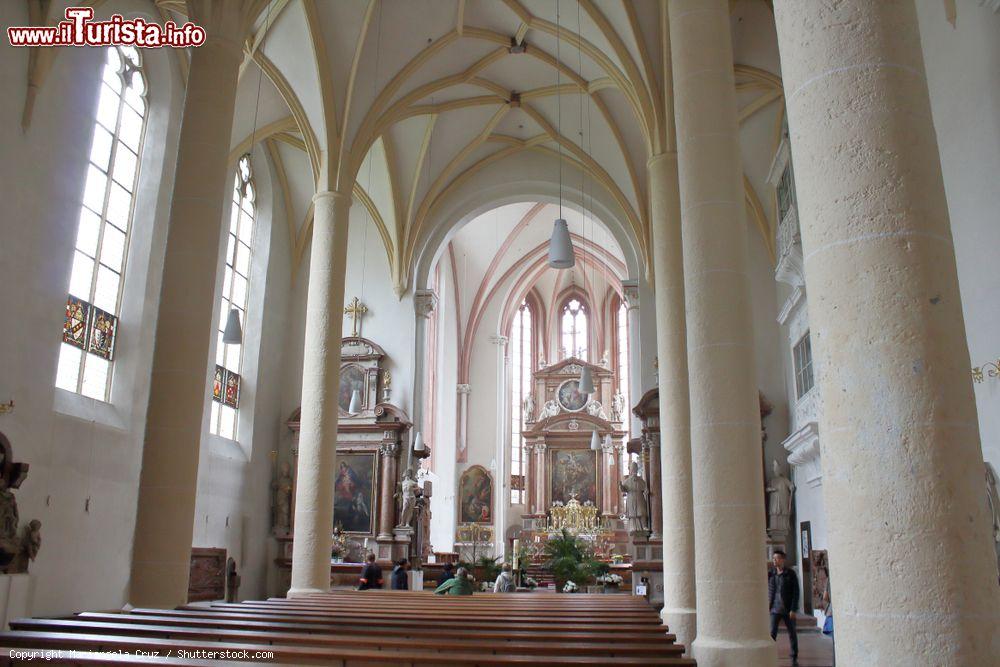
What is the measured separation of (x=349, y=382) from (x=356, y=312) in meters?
1.73

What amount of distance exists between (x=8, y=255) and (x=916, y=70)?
1109 centimetres

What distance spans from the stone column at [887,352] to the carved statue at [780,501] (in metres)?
14.0

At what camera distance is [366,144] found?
14586 mm

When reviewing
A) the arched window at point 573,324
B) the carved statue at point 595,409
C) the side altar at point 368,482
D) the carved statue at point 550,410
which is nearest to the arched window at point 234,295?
the side altar at point 368,482

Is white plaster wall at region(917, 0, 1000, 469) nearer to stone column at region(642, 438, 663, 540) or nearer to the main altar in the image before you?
stone column at region(642, 438, 663, 540)

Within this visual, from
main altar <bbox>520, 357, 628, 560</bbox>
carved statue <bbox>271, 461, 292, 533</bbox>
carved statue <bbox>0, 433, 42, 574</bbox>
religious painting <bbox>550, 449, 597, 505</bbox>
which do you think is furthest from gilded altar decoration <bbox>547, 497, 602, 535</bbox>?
carved statue <bbox>0, 433, 42, 574</bbox>

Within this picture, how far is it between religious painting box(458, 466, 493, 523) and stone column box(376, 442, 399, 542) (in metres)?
9.93

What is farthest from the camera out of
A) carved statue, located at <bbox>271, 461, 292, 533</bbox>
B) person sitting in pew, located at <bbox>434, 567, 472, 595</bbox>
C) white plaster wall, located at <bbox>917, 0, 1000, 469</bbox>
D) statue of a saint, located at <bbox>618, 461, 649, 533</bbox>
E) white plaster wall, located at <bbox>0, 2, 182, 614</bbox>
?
carved statue, located at <bbox>271, 461, 292, 533</bbox>

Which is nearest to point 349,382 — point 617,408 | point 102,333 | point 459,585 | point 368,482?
point 368,482

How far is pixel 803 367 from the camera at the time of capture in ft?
48.9

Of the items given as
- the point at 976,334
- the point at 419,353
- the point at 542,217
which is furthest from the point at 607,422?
the point at 976,334

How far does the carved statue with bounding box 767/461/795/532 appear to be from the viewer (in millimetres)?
15883

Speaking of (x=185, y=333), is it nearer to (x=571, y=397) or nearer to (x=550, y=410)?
(x=550, y=410)

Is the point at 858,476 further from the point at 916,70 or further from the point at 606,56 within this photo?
the point at 606,56
